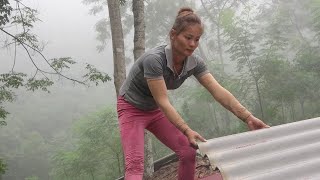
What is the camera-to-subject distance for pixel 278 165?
1808 mm

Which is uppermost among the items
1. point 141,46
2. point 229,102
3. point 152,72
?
point 141,46

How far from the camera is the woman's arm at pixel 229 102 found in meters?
2.45

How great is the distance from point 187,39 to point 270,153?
0.86 m

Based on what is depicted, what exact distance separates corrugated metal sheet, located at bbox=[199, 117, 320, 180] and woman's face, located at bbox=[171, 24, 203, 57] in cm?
65

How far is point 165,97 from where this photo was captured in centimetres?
235

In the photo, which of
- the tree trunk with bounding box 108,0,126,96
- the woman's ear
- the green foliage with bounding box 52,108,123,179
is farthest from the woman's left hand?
the green foliage with bounding box 52,108,123,179

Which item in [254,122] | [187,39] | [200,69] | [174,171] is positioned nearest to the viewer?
[187,39]

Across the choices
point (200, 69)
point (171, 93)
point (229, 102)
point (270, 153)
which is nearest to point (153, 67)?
point (200, 69)

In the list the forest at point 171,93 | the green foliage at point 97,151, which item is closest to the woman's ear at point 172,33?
the forest at point 171,93

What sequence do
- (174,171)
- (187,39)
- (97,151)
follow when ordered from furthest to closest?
(97,151) → (174,171) → (187,39)

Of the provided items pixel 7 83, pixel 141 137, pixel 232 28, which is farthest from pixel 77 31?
pixel 141 137

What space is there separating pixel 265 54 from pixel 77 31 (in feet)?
206

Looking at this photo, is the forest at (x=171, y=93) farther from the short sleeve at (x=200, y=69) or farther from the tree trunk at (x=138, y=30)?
the short sleeve at (x=200, y=69)

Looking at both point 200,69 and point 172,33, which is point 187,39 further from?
point 200,69
